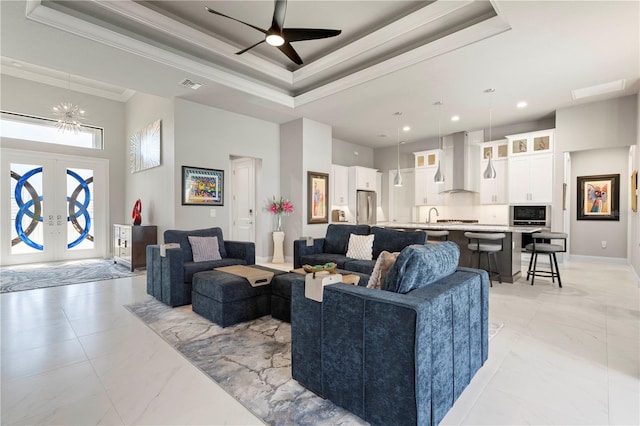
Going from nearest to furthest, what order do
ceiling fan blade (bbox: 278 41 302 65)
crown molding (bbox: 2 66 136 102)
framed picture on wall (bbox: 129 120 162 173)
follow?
ceiling fan blade (bbox: 278 41 302 65)
framed picture on wall (bbox: 129 120 162 173)
crown molding (bbox: 2 66 136 102)

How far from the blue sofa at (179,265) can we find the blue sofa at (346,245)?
874 millimetres

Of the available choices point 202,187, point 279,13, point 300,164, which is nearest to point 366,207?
point 300,164

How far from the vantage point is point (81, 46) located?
3648mm

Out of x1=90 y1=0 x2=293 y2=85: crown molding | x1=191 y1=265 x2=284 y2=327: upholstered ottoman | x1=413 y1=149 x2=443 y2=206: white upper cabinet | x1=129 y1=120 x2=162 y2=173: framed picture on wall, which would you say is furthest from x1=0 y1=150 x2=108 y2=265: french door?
x1=413 y1=149 x2=443 y2=206: white upper cabinet

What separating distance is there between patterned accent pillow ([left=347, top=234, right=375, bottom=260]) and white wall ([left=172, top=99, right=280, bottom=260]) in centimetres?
277

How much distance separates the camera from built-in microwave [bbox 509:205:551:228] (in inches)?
258

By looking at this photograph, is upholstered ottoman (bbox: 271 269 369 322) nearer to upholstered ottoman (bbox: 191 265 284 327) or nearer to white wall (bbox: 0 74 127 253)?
upholstered ottoman (bbox: 191 265 284 327)

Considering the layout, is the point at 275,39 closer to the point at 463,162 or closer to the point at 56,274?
the point at 56,274

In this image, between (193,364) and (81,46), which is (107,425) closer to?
(193,364)

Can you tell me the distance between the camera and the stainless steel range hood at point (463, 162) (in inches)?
299

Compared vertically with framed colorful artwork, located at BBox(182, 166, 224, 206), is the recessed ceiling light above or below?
above

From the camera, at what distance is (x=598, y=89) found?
509 cm

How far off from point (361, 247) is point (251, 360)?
8.26ft

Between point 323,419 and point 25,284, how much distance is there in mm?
5289
